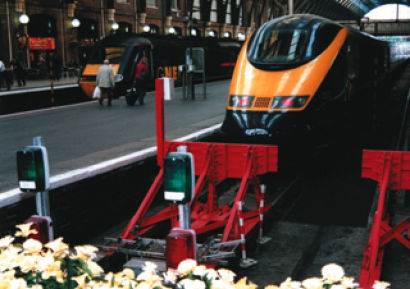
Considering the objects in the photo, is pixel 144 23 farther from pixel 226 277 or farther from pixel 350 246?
pixel 226 277

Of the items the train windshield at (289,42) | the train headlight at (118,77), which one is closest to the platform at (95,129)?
the train headlight at (118,77)

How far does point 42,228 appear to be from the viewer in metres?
4.46

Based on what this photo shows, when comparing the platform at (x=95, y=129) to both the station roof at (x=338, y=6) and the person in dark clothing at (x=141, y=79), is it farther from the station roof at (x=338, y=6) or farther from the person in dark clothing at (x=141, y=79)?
A: the station roof at (x=338, y=6)

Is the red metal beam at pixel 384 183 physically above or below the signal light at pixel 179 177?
below

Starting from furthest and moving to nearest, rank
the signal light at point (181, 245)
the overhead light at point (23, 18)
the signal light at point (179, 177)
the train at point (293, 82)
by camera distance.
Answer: the overhead light at point (23, 18)
the train at point (293, 82)
the signal light at point (181, 245)
the signal light at point (179, 177)

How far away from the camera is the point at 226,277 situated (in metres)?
2.40

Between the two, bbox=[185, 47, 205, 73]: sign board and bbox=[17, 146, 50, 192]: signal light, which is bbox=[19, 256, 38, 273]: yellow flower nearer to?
bbox=[17, 146, 50, 192]: signal light

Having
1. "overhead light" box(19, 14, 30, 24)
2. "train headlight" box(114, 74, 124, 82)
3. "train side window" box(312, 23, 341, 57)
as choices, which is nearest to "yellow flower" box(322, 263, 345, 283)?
"train side window" box(312, 23, 341, 57)

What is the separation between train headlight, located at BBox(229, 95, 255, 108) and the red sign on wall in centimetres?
2374

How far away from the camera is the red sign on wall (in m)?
30.1

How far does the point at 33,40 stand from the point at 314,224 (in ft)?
86.6

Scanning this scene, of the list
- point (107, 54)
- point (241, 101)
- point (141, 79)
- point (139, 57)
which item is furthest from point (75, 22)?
point (241, 101)

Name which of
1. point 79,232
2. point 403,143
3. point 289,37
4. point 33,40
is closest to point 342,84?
point 289,37

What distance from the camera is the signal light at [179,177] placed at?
4.00 metres
